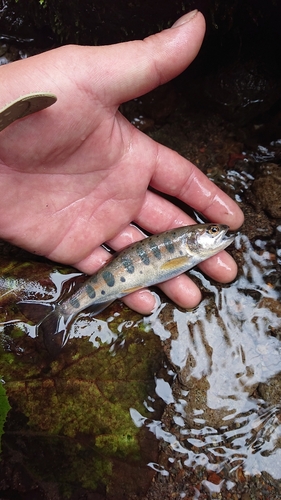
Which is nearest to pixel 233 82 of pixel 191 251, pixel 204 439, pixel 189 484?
pixel 191 251

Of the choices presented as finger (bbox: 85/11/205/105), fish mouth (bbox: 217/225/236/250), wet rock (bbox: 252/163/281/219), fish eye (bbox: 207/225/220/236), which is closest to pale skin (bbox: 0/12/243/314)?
finger (bbox: 85/11/205/105)

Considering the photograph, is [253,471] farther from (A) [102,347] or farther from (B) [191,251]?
(B) [191,251]

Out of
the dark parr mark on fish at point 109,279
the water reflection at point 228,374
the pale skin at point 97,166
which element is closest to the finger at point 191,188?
the pale skin at point 97,166

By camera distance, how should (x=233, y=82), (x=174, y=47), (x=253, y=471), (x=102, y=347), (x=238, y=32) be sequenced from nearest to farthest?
1. (x=174, y=47)
2. (x=253, y=471)
3. (x=102, y=347)
4. (x=238, y=32)
5. (x=233, y=82)

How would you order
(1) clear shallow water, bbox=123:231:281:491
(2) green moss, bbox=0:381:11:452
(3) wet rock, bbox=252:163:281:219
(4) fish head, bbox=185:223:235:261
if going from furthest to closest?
(3) wet rock, bbox=252:163:281:219 < (4) fish head, bbox=185:223:235:261 < (1) clear shallow water, bbox=123:231:281:491 < (2) green moss, bbox=0:381:11:452

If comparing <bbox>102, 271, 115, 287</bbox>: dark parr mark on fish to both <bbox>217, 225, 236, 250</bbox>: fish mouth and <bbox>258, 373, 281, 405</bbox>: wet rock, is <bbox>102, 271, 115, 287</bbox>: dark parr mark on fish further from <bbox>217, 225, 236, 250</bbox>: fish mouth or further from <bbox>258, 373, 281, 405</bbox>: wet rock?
<bbox>258, 373, 281, 405</bbox>: wet rock

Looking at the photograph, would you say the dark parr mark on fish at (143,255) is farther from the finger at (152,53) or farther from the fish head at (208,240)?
the finger at (152,53)

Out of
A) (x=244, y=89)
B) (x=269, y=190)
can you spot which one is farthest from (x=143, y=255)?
(x=244, y=89)
